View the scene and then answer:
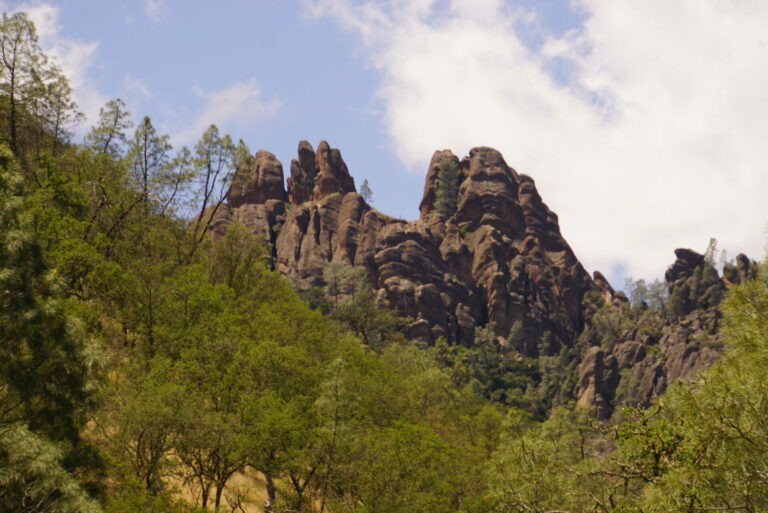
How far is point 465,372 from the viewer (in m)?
105

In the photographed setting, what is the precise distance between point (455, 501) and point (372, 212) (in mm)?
107777

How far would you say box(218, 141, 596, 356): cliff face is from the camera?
423ft

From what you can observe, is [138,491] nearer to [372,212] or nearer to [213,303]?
[213,303]

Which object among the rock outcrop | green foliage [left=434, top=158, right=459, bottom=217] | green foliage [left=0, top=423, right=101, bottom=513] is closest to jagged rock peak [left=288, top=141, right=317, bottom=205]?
green foliage [left=434, top=158, right=459, bottom=217]

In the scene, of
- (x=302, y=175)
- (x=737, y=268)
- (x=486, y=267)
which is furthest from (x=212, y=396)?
(x=737, y=268)

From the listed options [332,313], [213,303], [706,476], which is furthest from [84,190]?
[332,313]

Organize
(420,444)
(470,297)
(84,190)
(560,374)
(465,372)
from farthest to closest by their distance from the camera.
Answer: (470,297), (560,374), (465,372), (84,190), (420,444)

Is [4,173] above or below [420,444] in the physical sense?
above

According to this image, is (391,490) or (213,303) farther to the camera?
(213,303)

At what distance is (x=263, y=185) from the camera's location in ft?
467

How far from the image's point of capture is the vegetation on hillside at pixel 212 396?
11.5m

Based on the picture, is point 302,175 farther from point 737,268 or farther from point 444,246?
point 737,268

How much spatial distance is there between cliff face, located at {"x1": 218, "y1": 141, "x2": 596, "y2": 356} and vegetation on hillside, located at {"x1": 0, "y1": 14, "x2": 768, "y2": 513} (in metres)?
74.5

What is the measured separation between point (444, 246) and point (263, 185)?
147ft
